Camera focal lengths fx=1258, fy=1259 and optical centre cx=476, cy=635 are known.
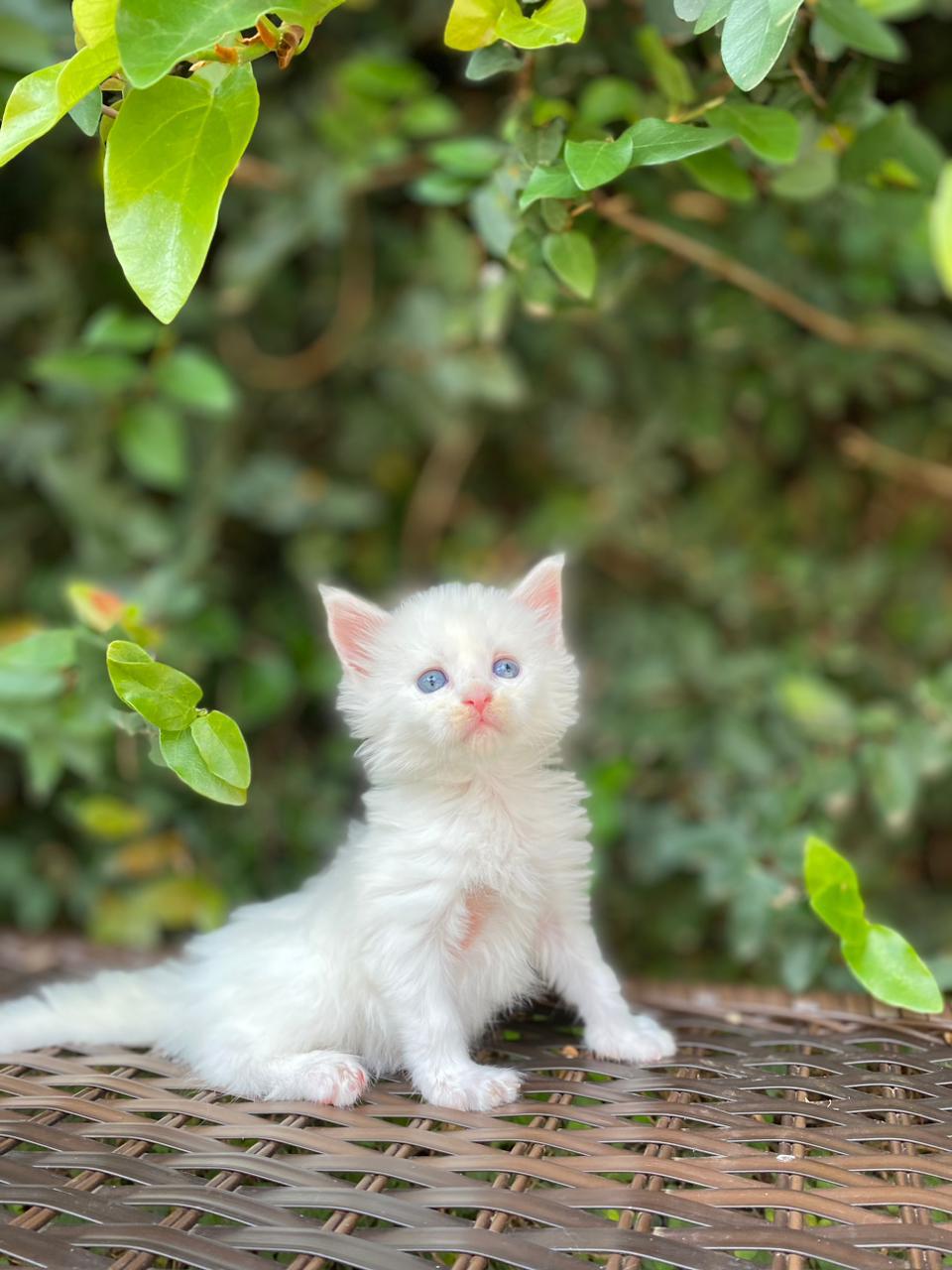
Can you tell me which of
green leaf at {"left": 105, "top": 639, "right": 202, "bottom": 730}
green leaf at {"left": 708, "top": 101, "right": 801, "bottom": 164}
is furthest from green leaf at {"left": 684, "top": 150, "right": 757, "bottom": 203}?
green leaf at {"left": 105, "top": 639, "right": 202, "bottom": 730}

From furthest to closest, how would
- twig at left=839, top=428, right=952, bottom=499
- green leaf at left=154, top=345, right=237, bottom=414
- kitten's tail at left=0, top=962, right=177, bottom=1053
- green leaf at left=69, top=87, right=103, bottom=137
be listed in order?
twig at left=839, top=428, right=952, bottom=499
green leaf at left=154, top=345, right=237, bottom=414
kitten's tail at left=0, top=962, right=177, bottom=1053
green leaf at left=69, top=87, right=103, bottom=137

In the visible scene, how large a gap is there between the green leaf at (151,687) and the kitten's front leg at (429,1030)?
0.21m

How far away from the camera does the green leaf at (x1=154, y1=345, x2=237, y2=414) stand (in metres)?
1.23

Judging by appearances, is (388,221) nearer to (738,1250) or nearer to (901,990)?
(901,990)

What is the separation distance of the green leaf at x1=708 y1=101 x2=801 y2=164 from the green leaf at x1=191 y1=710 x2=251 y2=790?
0.51 meters

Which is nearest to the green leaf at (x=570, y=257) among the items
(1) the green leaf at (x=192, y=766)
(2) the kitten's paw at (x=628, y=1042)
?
(1) the green leaf at (x=192, y=766)

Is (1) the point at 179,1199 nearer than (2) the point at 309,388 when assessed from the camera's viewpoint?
Yes

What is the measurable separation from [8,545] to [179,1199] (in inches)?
43.4

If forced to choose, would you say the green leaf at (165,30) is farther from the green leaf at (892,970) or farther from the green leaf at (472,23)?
the green leaf at (892,970)

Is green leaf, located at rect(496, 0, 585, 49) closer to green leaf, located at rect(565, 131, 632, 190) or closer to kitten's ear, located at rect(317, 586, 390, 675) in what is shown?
green leaf, located at rect(565, 131, 632, 190)

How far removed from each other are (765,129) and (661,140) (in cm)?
10

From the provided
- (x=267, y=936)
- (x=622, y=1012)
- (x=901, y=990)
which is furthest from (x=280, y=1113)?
(x=901, y=990)

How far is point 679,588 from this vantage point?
1800 millimetres

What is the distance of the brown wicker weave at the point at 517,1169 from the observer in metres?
Result: 0.60
